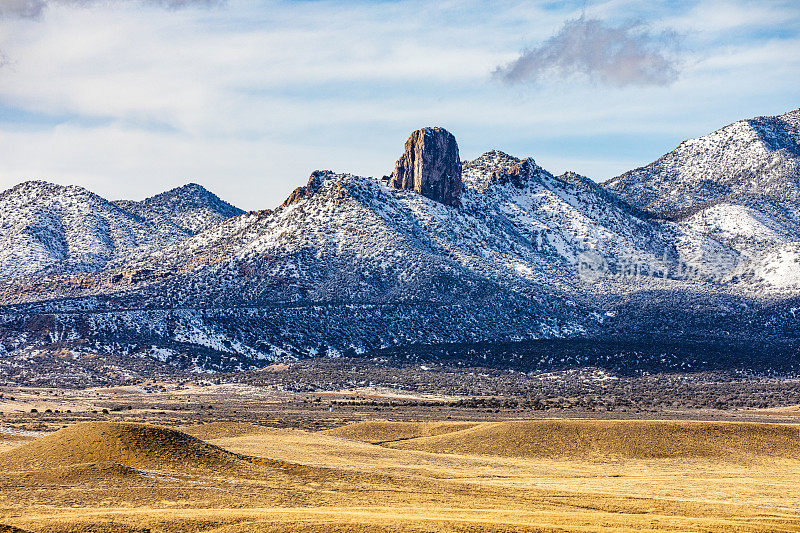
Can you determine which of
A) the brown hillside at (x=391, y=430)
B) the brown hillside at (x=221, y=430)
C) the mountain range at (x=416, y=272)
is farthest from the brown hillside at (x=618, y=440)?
the mountain range at (x=416, y=272)

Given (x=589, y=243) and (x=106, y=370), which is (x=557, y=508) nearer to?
(x=106, y=370)

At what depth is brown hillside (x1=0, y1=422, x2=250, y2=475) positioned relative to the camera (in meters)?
34.2

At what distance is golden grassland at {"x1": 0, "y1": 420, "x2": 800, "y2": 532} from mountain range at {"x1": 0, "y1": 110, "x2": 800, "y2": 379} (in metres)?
64.1

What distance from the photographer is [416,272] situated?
463 feet

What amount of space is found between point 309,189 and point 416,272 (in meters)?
31.0

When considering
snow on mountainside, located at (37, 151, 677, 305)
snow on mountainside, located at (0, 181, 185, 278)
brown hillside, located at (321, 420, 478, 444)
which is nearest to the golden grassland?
brown hillside, located at (321, 420, 478, 444)

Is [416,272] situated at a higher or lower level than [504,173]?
lower

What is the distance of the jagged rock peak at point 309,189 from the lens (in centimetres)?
16125

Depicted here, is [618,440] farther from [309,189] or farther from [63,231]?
[63,231]

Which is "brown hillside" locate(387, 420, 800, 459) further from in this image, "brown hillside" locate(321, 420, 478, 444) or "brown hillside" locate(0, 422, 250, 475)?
"brown hillside" locate(0, 422, 250, 475)

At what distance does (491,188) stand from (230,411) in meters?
119

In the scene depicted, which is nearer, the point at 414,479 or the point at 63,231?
the point at 414,479

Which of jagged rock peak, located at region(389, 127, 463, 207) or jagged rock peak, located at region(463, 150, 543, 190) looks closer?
jagged rock peak, located at region(389, 127, 463, 207)

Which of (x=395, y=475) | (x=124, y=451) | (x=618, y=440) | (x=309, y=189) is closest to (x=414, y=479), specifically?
(x=395, y=475)
